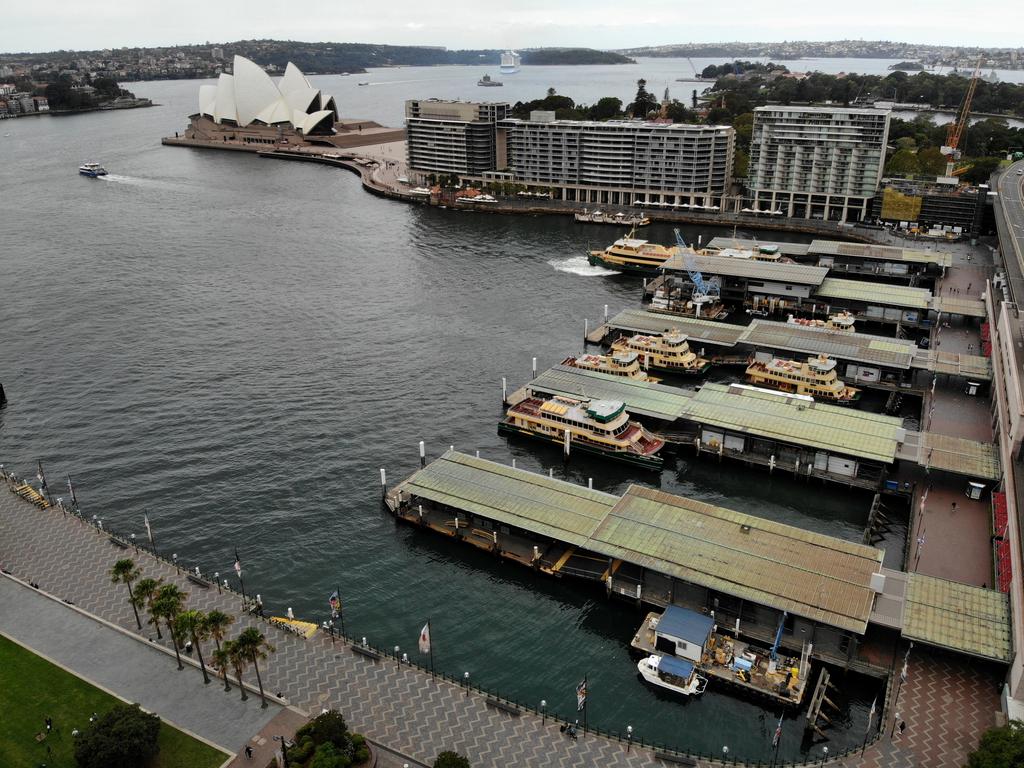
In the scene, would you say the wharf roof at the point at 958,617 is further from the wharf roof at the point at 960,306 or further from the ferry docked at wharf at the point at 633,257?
the ferry docked at wharf at the point at 633,257

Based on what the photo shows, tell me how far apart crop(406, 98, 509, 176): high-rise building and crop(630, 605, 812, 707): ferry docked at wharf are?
129m

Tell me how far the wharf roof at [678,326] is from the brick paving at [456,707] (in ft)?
138

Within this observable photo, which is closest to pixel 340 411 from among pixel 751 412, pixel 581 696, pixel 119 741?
pixel 751 412

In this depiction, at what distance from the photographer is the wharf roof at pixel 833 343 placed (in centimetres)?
6712

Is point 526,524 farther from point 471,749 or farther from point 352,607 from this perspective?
point 471,749

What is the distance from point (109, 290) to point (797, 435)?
81655mm

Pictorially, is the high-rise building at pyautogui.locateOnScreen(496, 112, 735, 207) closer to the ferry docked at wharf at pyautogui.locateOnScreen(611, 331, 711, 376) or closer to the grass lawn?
the ferry docked at wharf at pyautogui.locateOnScreen(611, 331, 711, 376)

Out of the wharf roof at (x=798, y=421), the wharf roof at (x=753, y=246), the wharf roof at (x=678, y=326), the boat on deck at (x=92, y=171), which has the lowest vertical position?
the wharf roof at (x=798, y=421)

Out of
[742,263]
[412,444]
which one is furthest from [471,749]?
[742,263]

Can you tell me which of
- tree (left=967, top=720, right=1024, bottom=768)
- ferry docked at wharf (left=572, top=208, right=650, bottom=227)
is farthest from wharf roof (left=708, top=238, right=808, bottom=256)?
tree (left=967, top=720, right=1024, bottom=768)

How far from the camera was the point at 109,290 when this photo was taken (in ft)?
312

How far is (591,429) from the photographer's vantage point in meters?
58.2

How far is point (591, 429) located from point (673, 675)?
80.9 ft

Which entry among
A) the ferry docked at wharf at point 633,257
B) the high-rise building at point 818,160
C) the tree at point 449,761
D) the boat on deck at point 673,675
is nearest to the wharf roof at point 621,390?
the boat on deck at point 673,675
